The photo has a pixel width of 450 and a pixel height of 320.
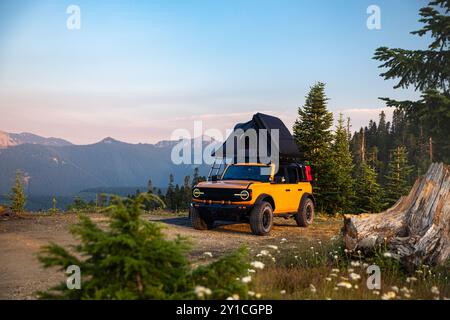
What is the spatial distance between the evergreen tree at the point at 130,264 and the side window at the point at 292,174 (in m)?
10.6

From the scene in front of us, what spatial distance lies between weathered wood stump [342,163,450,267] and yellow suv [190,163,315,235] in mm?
4328

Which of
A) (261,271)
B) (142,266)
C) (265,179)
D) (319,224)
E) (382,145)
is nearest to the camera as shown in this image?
(142,266)

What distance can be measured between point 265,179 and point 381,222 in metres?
5.47

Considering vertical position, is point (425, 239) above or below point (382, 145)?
below

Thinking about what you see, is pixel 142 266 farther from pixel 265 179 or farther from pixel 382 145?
pixel 382 145

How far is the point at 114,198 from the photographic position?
392 cm

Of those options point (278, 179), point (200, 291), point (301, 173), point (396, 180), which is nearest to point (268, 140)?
point (301, 173)

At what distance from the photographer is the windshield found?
13.4 m

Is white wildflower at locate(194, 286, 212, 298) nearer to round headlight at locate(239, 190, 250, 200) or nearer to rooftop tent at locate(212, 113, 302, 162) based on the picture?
round headlight at locate(239, 190, 250, 200)

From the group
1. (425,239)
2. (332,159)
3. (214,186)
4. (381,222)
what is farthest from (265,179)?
(332,159)

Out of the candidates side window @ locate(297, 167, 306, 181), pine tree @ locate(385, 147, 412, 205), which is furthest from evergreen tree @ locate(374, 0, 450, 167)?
pine tree @ locate(385, 147, 412, 205)

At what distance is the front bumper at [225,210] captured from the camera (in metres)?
12.1

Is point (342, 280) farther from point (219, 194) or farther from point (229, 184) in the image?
point (229, 184)

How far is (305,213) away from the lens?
581 inches
